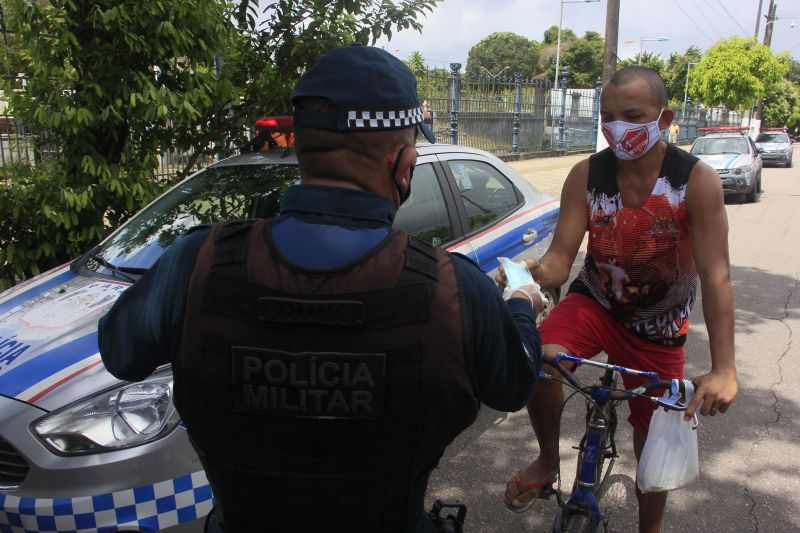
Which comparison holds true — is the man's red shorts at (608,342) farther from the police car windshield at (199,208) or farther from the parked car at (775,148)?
the parked car at (775,148)

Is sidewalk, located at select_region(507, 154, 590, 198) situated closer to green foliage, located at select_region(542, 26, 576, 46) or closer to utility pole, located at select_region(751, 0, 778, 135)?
utility pole, located at select_region(751, 0, 778, 135)

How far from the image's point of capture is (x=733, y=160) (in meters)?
14.5

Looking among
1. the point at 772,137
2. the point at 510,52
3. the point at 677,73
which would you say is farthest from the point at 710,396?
the point at 510,52

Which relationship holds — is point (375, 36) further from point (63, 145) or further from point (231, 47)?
point (63, 145)

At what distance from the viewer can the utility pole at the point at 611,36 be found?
1241 cm

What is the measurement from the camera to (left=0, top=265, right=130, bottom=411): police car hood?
2.31 meters

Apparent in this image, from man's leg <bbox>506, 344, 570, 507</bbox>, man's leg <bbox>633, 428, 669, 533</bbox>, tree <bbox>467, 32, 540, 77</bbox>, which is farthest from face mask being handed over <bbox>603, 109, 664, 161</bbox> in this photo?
tree <bbox>467, 32, 540, 77</bbox>

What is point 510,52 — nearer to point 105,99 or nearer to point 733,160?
point 733,160

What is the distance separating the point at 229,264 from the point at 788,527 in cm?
307

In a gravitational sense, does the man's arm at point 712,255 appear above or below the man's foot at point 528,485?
above

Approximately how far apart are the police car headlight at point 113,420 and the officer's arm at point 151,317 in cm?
101

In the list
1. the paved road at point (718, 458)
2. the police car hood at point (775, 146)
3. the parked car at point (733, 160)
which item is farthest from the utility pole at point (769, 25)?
the paved road at point (718, 458)

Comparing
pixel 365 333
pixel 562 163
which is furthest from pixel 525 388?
pixel 562 163

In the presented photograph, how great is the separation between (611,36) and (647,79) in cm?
1112
